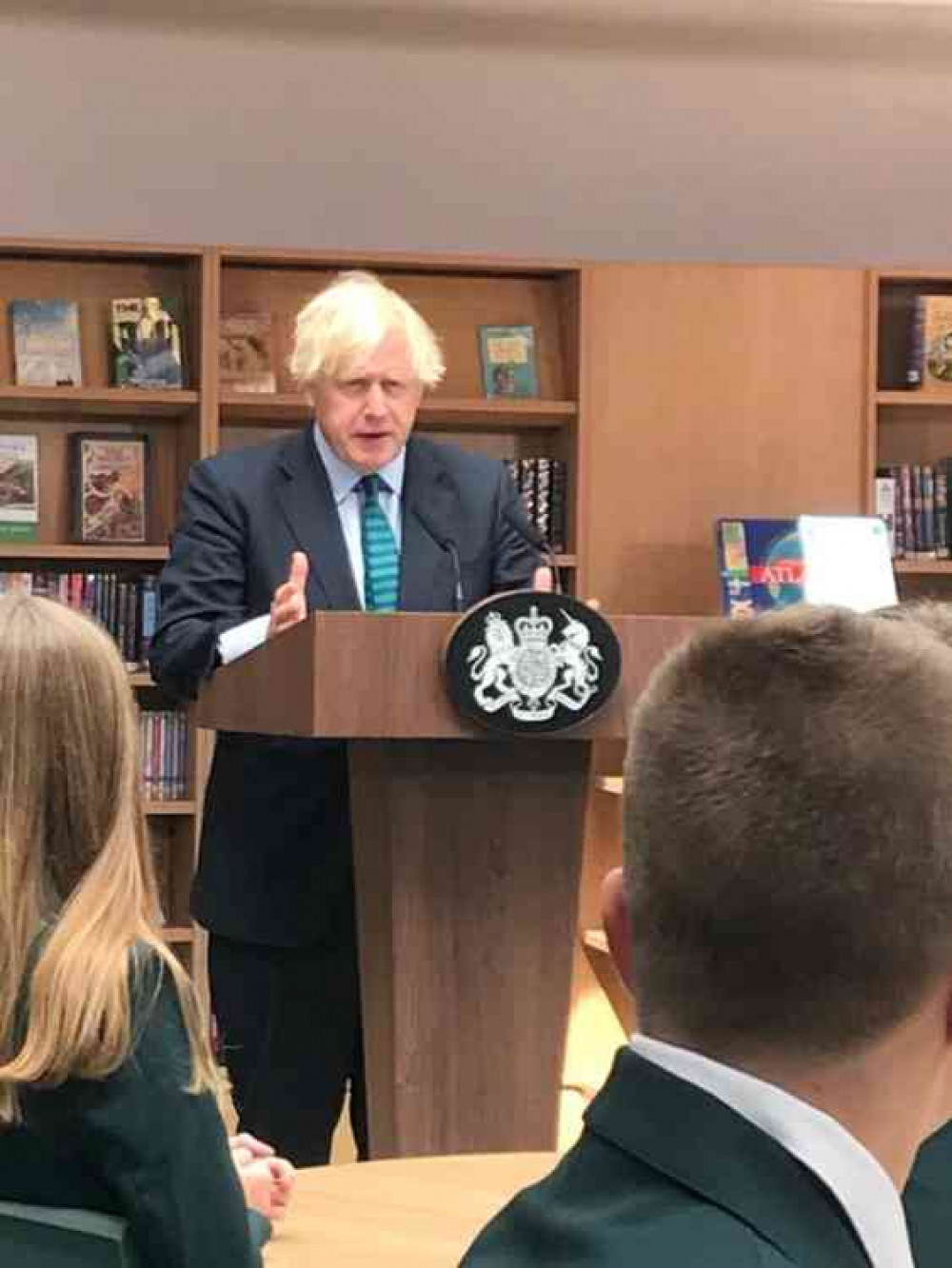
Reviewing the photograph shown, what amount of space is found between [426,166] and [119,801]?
4182 millimetres

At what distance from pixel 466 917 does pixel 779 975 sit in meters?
1.40

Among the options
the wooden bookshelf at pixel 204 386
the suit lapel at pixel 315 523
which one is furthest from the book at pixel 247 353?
the suit lapel at pixel 315 523

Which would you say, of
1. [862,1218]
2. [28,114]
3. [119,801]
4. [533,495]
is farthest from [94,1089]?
[28,114]

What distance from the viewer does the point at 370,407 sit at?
8.05 feet

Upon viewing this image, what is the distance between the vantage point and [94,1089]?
4.18 feet

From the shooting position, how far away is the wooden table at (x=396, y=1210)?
1.27m

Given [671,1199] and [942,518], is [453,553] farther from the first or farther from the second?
[942,518]

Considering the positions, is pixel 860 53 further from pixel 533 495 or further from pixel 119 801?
pixel 119 801

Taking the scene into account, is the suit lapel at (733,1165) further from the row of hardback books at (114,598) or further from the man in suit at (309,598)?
the row of hardback books at (114,598)

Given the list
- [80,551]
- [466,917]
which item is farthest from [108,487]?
[466,917]

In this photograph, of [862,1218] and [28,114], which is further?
[28,114]

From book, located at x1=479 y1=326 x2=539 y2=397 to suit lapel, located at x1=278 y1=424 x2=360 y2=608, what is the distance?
9.24 feet

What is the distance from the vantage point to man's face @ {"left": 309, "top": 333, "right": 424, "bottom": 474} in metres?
2.45

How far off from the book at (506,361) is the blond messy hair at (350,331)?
270 centimetres
